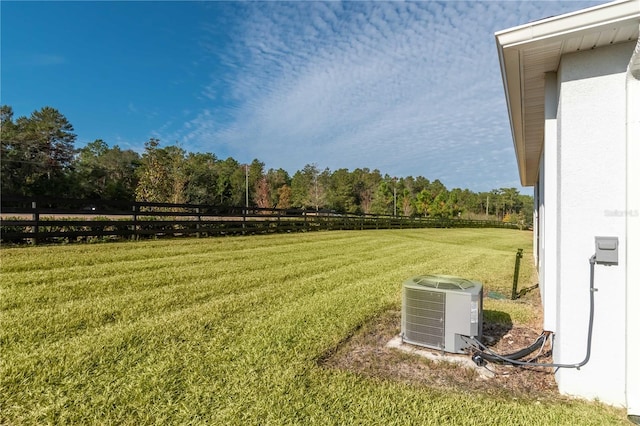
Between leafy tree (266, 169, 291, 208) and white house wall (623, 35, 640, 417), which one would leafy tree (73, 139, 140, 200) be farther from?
white house wall (623, 35, 640, 417)

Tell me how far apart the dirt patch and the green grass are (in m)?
0.13

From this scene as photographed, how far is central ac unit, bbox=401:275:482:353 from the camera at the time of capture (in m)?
2.67

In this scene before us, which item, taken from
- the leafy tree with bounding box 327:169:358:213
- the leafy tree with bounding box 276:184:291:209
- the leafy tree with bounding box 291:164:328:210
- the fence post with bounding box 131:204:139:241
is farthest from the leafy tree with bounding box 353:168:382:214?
the fence post with bounding box 131:204:139:241

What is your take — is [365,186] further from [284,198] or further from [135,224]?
[135,224]

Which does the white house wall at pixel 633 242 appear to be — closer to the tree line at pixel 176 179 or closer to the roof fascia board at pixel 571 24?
the roof fascia board at pixel 571 24

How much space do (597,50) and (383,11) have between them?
449 centimetres

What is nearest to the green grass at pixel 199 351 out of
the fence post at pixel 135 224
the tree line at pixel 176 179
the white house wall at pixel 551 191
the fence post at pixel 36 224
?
the white house wall at pixel 551 191

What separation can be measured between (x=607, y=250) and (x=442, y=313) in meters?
1.23

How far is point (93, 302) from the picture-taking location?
381cm

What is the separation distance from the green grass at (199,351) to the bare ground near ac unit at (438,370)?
0.13 m

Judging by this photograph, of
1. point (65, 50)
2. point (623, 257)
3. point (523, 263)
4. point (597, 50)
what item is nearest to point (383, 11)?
point (597, 50)

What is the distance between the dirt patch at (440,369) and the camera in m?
2.32

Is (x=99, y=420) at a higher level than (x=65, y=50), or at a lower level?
lower

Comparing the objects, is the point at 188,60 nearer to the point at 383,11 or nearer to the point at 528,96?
the point at 383,11
